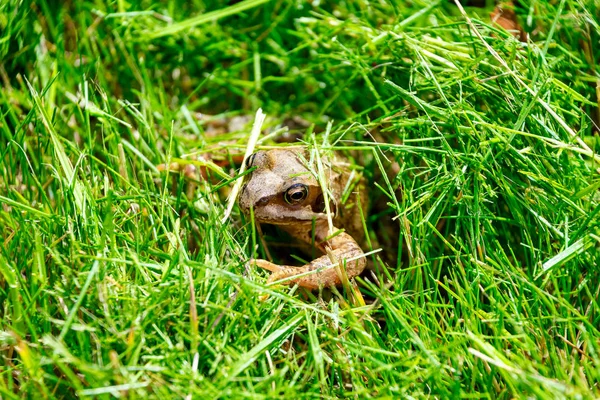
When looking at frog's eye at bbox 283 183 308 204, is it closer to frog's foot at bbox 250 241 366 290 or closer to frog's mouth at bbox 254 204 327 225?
frog's mouth at bbox 254 204 327 225

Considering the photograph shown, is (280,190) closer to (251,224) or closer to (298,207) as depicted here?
(298,207)

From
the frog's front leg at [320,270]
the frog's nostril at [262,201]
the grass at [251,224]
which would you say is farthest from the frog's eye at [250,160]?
the frog's front leg at [320,270]

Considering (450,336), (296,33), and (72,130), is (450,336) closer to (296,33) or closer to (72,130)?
(296,33)

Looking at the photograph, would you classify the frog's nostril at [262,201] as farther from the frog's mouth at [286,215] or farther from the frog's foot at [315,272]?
the frog's foot at [315,272]

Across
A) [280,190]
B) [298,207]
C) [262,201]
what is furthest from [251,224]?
[298,207]

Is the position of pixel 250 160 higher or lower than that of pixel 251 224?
higher

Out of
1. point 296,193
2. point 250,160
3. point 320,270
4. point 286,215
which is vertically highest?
point 250,160
